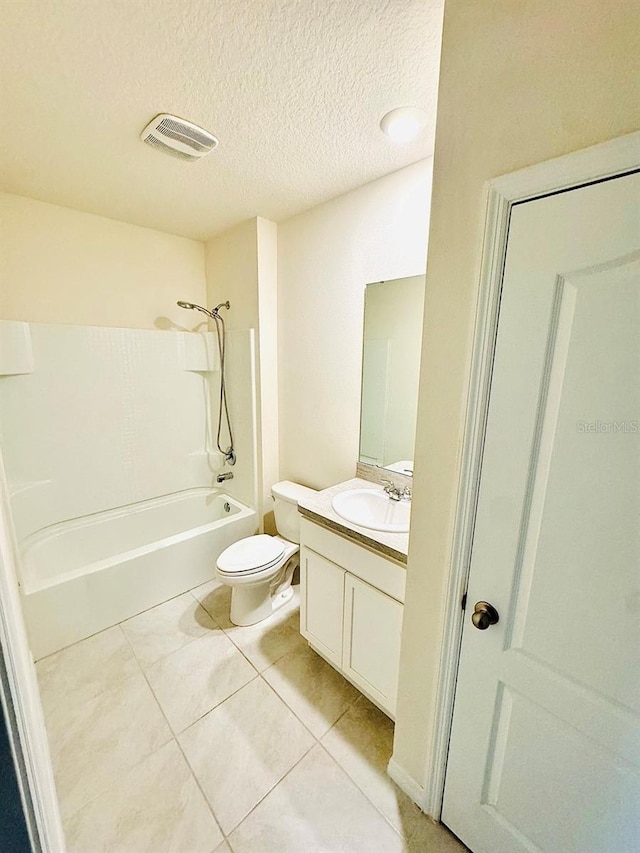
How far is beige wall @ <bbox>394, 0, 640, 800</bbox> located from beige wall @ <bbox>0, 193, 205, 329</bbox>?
2321mm

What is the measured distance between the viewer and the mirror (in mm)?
1732

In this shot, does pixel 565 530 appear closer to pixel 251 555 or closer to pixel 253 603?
pixel 251 555

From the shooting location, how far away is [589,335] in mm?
676

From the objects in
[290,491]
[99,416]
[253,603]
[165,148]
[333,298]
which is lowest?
[253,603]

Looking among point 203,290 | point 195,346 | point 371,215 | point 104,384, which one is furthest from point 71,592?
point 371,215

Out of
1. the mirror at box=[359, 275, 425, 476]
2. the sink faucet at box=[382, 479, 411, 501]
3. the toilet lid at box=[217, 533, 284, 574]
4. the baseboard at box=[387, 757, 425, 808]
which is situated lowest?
the baseboard at box=[387, 757, 425, 808]

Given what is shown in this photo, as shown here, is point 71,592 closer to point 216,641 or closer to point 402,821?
point 216,641

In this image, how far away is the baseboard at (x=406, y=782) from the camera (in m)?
1.17

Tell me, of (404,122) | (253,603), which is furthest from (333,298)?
(253,603)

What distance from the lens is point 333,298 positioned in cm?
203

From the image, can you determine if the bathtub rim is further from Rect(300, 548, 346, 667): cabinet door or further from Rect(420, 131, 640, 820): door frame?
Rect(420, 131, 640, 820): door frame

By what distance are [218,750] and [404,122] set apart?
8.52ft

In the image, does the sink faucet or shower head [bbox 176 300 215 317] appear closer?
the sink faucet

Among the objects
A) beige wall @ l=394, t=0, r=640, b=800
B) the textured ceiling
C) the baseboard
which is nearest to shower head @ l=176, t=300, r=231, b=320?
the textured ceiling
